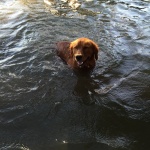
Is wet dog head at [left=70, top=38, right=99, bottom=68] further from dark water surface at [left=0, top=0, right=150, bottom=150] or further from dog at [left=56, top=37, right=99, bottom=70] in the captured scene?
dark water surface at [left=0, top=0, right=150, bottom=150]

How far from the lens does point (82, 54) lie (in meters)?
6.30

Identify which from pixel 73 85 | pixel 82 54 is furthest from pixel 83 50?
pixel 73 85

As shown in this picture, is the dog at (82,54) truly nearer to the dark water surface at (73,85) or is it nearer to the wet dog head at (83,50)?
the wet dog head at (83,50)

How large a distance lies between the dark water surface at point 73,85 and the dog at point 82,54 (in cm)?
21

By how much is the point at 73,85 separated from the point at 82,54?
72cm

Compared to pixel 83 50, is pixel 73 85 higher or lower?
lower

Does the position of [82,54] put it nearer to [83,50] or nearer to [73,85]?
[83,50]

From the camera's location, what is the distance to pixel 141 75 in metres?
6.41

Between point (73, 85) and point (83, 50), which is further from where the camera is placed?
point (83, 50)

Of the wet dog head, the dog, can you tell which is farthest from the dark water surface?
the wet dog head

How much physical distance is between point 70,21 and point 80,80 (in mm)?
3805

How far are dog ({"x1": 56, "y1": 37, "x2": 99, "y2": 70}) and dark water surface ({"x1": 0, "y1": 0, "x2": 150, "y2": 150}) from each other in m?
0.21

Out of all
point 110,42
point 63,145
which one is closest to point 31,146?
point 63,145

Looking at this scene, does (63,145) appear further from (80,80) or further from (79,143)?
(80,80)
